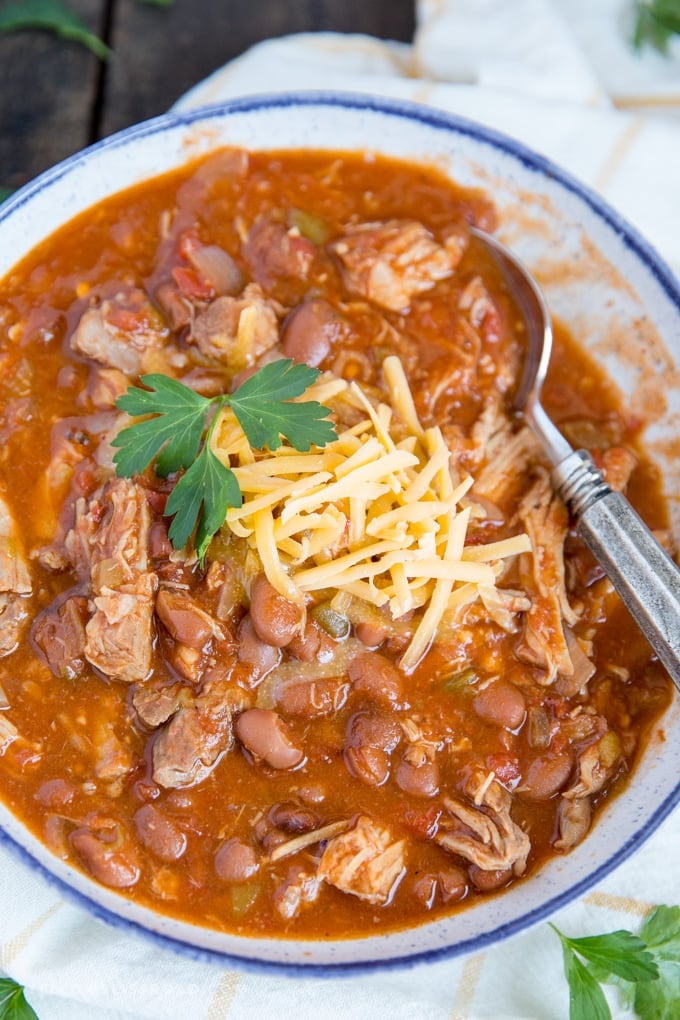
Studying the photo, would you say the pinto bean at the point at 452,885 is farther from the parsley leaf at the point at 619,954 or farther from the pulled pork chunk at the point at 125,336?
the pulled pork chunk at the point at 125,336

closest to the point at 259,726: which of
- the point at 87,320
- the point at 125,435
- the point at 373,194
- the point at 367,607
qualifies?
the point at 367,607

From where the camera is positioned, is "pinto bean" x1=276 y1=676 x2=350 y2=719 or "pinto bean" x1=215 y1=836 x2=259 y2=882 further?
"pinto bean" x1=276 y1=676 x2=350 y2=719

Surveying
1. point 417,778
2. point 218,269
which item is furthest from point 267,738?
point 218,269

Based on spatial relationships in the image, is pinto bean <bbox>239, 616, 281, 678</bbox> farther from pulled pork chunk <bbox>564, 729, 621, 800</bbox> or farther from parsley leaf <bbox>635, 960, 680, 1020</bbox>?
parsley leaf <bbox>635, 960, 680, 1020</bbox>

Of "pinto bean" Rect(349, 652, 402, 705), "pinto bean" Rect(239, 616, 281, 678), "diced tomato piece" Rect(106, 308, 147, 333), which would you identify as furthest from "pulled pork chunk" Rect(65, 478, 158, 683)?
"pinto bean" Rect(349, 652, 402, 705)

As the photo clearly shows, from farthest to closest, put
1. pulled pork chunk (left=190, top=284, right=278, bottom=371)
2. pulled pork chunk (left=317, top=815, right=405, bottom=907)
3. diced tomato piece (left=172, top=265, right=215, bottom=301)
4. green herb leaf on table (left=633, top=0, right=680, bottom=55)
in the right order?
green herb leaf on table (left=633, top=0, right=680, bottom=55) < diced tomato piece (left=172, top=265, right=215, bottom=301) < pulled pork chunk (left=190, top=284, right=278, bottom=371) < pulled pork chunk (left=317, top=815, right=405, bottom=907)

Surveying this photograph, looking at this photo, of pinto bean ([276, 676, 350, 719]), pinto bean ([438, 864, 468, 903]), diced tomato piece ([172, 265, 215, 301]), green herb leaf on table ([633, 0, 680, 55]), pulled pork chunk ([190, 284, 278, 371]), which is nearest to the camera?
pinto bean ([438, 864, 468, 903])

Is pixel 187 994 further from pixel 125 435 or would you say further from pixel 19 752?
pixel 125 435

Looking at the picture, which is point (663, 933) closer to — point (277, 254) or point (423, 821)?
point (423, 821)
